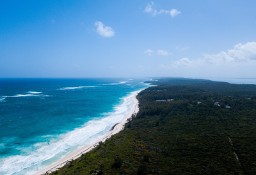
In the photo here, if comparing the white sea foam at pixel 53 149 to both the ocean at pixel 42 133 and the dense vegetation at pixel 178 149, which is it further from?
the dense vegetation at pixel 178 149

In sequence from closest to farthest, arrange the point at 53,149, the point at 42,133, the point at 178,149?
1. the point at 178,149
2. the point at 53,149
3. the point at 42,133

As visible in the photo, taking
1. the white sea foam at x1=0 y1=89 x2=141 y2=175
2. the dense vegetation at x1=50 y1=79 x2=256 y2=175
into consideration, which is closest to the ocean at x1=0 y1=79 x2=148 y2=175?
the white sea foam at x1=0 y1=89 x2=141 y2=175

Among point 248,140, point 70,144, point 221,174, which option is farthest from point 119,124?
point 221,174

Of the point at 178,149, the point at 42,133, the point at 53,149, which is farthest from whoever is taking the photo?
the point at 42,133

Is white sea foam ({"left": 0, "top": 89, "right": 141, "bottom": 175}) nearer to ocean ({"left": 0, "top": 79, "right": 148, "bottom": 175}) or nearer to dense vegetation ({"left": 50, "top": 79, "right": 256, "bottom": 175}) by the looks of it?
ocean ({"left": 0, "top": 79, "right": 148, "bottom": 175})

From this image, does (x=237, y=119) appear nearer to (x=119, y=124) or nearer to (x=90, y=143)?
(x=119, y=124)

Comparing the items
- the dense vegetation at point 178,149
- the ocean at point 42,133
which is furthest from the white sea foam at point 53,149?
the dense vegetation at point 178,149

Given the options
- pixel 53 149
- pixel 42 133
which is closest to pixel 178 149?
pixel 53 149

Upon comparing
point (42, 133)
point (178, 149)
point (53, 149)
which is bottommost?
point (53, 149)

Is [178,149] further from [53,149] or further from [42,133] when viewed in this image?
[42,133]
